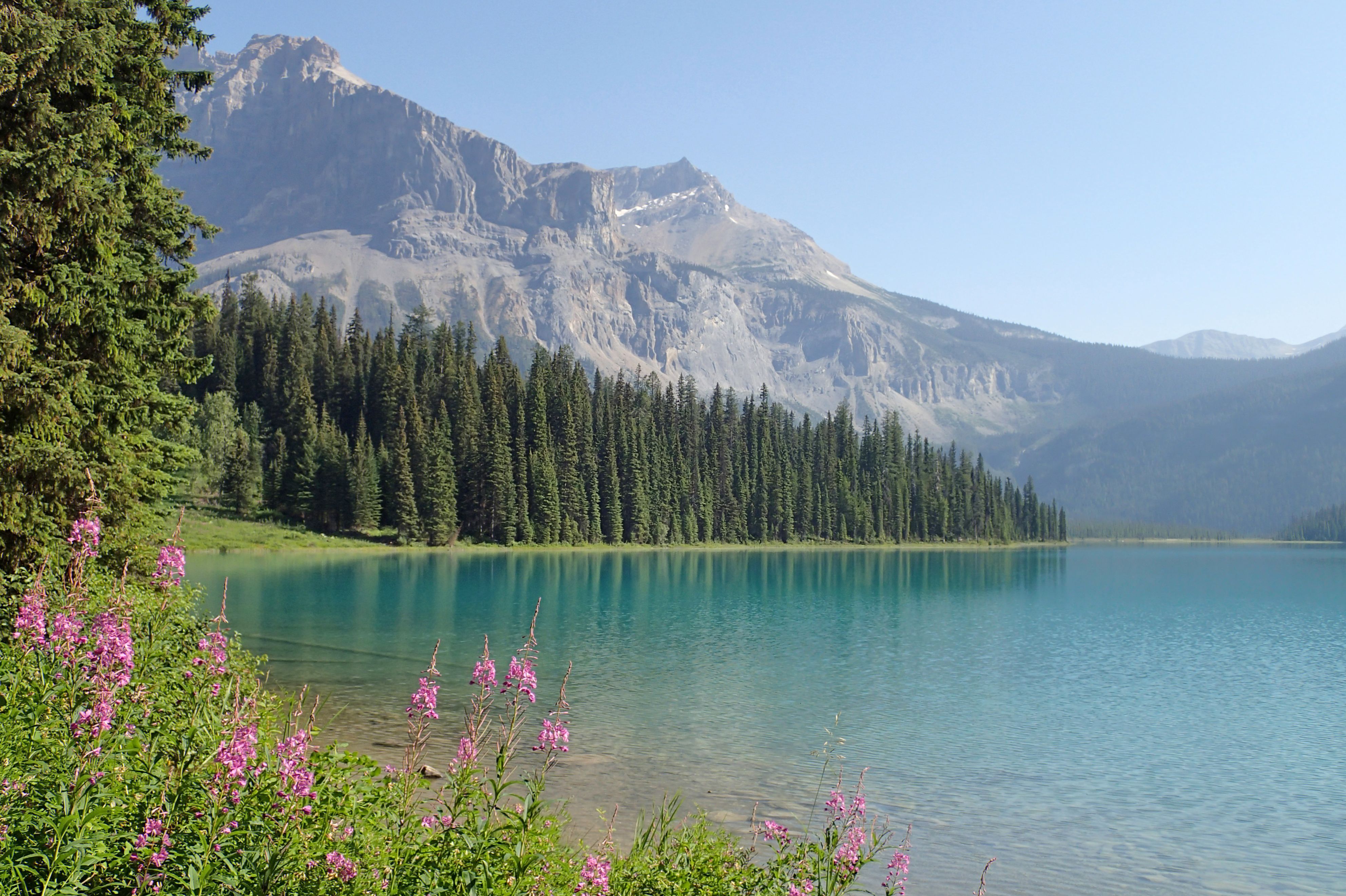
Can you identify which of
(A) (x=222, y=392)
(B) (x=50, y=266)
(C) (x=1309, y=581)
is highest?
(A) (x=222, y=392)

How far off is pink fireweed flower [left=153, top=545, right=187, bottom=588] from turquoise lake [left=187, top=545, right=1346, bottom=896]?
8.25 meters

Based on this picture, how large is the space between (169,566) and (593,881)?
581 centimetres

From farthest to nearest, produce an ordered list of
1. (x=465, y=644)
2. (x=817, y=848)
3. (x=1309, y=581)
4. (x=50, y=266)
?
(x=1309, y=581) → (x=465, y=644) → (x=50, y=266) → (x=817, y=848)

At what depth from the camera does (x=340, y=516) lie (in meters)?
114

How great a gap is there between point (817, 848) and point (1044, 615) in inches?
2334

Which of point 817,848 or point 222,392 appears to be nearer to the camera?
point 817,848

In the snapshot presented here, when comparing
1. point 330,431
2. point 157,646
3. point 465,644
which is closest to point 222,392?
point 330,431

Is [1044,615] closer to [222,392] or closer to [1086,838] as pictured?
[1086,838]

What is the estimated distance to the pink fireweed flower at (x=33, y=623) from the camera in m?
8.68

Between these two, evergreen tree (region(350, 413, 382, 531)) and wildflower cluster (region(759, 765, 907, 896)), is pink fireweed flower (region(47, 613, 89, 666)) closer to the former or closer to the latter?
wildflower cluster (region(759, 765, 907, 896))

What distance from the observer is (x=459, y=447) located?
123m

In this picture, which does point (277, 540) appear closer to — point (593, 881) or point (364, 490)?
point (364, 490)

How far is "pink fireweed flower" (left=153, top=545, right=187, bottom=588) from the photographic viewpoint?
9.66 m

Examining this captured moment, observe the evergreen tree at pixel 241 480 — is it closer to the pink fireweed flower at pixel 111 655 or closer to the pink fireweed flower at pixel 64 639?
the pink fireweed flower at pixel 64 639
